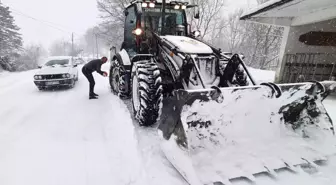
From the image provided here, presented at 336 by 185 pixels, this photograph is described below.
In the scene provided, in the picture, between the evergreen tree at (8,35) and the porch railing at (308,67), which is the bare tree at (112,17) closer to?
the evergreen tree at (8,35)

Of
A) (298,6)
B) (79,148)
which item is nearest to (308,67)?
(298,6)

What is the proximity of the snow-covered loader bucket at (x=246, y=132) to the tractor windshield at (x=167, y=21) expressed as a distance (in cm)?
277

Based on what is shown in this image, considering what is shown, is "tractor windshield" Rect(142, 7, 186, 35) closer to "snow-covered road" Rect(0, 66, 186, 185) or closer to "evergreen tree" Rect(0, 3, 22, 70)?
"snow-covered road" Rect(0, 66, 186, 185)

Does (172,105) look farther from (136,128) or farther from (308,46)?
(308,46)

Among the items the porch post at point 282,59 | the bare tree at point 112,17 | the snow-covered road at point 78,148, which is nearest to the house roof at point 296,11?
the porch post at point 282,59

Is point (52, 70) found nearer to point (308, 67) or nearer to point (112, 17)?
point (308, 67)

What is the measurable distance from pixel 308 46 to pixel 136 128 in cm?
883

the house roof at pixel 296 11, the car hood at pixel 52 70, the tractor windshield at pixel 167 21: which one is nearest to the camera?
the tractor windshield at pixel 167 21

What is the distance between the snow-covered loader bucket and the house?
19.2ft

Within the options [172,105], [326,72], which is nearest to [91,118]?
[172,105]

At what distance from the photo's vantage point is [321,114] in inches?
132

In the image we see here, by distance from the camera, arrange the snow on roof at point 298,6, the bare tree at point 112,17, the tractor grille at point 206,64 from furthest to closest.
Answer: the bare tree at point 112,17, the snow on roof at point 298,6, the tractor grille at point 206,64

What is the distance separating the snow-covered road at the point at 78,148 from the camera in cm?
275

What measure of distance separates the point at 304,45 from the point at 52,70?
10.3 meters
